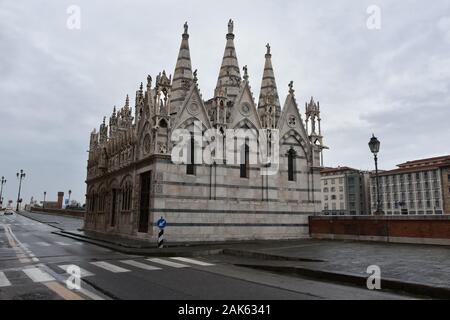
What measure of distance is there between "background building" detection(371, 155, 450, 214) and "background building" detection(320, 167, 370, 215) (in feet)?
14.5

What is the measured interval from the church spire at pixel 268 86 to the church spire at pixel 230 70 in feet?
6.55

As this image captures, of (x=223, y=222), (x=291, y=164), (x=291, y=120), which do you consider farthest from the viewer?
(x=291, y=120)

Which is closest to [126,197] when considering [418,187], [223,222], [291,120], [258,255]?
[223,222]

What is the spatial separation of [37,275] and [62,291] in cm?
277

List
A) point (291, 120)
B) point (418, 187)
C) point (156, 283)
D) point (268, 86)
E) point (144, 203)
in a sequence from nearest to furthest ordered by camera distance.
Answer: point (156, 283) < point (144, 203) < point (291, 120) < point (268, 86) < point (418, 187)

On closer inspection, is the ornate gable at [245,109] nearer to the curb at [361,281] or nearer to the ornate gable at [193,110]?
the ornate gable at [193,110]

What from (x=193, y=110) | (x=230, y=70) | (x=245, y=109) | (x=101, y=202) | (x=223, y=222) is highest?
(x=230, y=70)

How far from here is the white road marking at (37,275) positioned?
377 inches

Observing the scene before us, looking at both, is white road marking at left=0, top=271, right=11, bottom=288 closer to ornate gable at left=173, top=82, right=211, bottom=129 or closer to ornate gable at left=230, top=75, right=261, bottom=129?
ornate gable at left=173, top=82, right=211, bottom=129

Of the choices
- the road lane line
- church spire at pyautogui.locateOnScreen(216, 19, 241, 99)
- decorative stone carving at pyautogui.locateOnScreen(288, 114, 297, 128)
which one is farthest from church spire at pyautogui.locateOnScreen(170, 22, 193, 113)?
the road lane line

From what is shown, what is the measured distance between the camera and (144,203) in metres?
22.5

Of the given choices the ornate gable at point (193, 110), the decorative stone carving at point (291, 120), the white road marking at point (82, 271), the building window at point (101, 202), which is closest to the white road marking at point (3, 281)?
the white road marking at point (82, 271)

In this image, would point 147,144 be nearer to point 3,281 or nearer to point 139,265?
point 139,265
